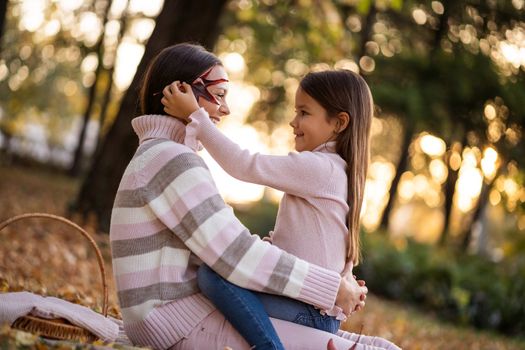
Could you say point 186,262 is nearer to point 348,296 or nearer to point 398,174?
point 348,296

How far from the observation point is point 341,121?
11.6 ft

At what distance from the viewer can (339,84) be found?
11.6 ft

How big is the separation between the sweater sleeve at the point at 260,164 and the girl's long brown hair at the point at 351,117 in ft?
0.70

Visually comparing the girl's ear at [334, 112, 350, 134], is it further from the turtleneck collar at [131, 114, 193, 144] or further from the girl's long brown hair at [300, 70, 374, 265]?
the turtleneck collar at [131, 114, 193, 144]

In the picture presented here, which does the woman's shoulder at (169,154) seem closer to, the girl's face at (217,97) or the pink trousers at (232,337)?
the girl's face at (217,97)

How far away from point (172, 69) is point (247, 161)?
629mm

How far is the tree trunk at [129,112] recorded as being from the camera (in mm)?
9328

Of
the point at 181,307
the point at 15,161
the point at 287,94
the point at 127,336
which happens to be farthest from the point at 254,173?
the point at 15,161

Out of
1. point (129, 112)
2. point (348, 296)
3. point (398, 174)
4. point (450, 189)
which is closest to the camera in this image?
point (348, 296)

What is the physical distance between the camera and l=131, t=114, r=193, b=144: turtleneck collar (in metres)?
3.37

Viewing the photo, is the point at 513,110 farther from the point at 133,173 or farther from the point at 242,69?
the point at 133,173

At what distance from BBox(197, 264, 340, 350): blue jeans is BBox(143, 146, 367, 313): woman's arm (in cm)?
6

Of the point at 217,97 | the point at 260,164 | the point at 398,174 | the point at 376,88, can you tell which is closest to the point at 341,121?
the point at 260,164

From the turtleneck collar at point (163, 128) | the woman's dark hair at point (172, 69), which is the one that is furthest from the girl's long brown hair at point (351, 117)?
the turtleneck collar at point (163, 128)
